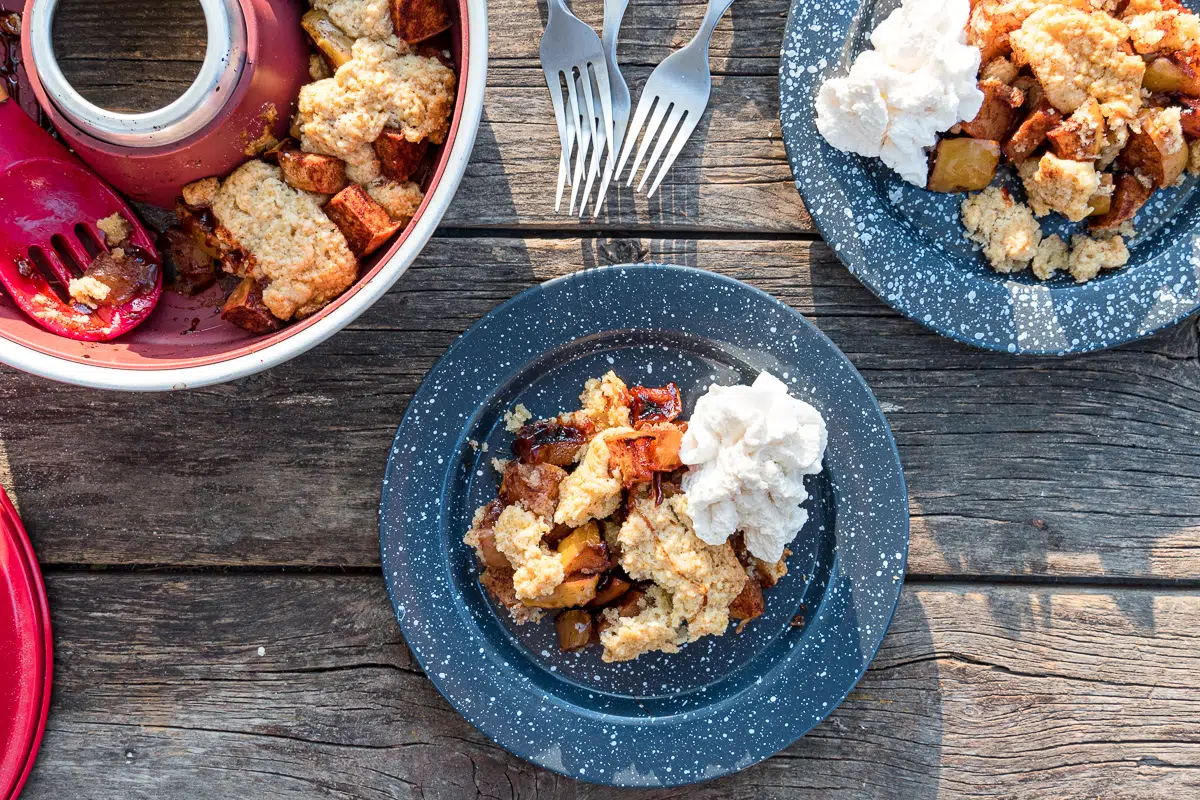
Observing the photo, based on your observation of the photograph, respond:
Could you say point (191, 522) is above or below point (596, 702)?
above

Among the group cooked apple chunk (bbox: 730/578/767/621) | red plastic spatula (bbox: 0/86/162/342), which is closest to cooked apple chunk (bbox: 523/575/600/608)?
cooked apple chunk (bbox: 730/578/767/621)

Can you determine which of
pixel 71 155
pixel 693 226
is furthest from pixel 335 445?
pixel 693 226

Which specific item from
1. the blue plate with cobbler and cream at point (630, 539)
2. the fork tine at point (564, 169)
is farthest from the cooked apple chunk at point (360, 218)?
the fork tine at point (564, 169)

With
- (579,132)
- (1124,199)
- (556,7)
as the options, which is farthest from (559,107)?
(1124,199)

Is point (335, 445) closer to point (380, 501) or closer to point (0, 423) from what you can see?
point (380, 501)

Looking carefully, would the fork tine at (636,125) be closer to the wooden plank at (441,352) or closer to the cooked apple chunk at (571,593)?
the wooden plank at (441,352)

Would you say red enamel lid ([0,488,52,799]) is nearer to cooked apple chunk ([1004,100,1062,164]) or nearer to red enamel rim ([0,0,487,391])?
red enamel rim ([0,0,487,391])

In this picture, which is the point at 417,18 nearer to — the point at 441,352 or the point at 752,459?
the point at 441,352
